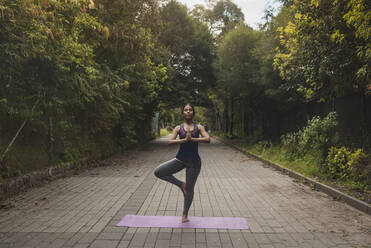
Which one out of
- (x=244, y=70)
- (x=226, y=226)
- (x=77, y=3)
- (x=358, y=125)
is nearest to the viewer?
(x=226, y=226)

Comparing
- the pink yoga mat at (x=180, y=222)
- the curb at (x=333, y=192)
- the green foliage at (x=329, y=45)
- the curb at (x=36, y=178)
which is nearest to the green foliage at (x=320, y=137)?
the curb at (x=333, y=192)

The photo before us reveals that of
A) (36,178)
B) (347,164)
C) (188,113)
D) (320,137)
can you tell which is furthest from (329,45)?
(36,178)

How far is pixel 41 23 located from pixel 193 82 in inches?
817

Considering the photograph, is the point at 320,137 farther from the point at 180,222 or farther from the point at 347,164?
the point at 180,222

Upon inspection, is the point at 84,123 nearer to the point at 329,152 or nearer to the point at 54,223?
the point at 54,223

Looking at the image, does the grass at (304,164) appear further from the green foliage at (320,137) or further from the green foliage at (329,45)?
the green foliage at (329,45)

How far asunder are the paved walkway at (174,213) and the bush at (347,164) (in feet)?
3.38

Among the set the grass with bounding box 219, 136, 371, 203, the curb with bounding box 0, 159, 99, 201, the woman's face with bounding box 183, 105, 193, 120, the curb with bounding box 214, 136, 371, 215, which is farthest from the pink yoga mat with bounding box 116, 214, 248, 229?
the curb with bounding box 0, 159, 99, 201

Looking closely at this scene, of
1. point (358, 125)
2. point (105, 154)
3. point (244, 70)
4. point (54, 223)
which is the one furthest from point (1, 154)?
point (244, 70)

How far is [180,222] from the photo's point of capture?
4.83 meters

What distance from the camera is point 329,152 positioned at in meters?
8.41

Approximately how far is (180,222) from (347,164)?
5022mm

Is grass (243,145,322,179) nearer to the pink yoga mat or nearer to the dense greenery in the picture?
the dense greenery

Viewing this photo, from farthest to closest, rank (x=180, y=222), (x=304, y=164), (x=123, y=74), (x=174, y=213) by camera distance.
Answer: (x=123, y=74) < (x=304, y=164) < (x=174, y=213) < (x=180, y=222)
